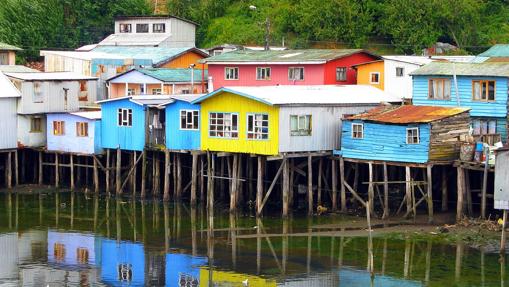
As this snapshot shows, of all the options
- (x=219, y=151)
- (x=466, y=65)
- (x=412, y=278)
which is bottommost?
(x=412, y=278)

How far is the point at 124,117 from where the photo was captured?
59.4 m

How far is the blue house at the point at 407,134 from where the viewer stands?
49500 millimetres

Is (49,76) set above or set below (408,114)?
above

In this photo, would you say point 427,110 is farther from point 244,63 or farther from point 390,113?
point 244,63

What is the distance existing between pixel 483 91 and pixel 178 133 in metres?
13.8

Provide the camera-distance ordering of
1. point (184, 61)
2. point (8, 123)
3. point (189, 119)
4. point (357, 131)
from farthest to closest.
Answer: point (184, 61)
point (8, 123)
point (189, 119)
point (357, 131)

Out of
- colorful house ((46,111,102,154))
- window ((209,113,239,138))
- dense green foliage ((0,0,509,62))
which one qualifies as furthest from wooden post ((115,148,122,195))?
dense green foliage ((0,0,509,62))

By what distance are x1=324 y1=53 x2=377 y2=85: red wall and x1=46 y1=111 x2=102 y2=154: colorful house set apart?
11.5 metres

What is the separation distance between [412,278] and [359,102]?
14.5 m

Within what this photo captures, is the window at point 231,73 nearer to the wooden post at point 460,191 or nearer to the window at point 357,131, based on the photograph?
the window at point 357,131

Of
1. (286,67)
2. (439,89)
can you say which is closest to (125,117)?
(286,67)

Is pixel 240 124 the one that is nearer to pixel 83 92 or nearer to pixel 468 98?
pixel 468 98

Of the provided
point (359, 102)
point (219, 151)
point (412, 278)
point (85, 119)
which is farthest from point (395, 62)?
point (412, 278)

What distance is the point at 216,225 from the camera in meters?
50.5
